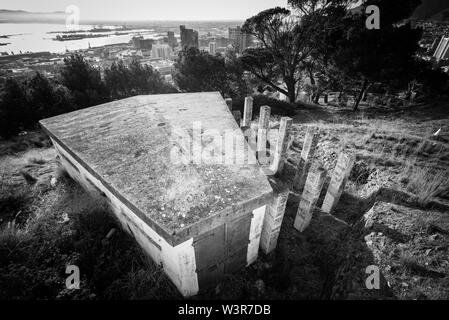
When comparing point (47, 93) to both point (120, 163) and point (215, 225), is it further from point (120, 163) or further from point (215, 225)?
point (215, 225)

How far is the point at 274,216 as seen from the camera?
388cm

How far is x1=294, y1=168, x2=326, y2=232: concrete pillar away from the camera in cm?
439

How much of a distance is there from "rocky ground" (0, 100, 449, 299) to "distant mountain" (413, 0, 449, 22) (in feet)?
311

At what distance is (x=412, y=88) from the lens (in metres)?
16.6

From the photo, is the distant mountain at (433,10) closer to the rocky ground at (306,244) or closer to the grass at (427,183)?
the grass at (427,183)

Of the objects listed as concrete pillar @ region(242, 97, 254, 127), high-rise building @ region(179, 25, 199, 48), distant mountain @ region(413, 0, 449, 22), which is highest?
distant mountain @ region(413, 0, 449, 22)

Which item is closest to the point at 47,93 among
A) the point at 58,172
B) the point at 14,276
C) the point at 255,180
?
the point at 58,172

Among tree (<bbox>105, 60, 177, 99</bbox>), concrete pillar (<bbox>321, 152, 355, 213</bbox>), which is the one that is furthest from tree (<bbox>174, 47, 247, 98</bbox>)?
concrete pillar (<bbox>321, 152, 355, 213</bbox>)

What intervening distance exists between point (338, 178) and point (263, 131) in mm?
2659

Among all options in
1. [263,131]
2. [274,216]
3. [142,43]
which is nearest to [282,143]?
[263,131]

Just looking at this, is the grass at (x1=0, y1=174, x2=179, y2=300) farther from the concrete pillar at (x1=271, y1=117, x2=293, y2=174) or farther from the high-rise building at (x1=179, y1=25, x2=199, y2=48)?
the high-rise building at (x1=179, y1=25, x2=199, y2=48)

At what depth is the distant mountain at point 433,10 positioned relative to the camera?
64625 mm

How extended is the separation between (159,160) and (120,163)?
28.1 inches

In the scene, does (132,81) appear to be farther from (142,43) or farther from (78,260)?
(142,43)
